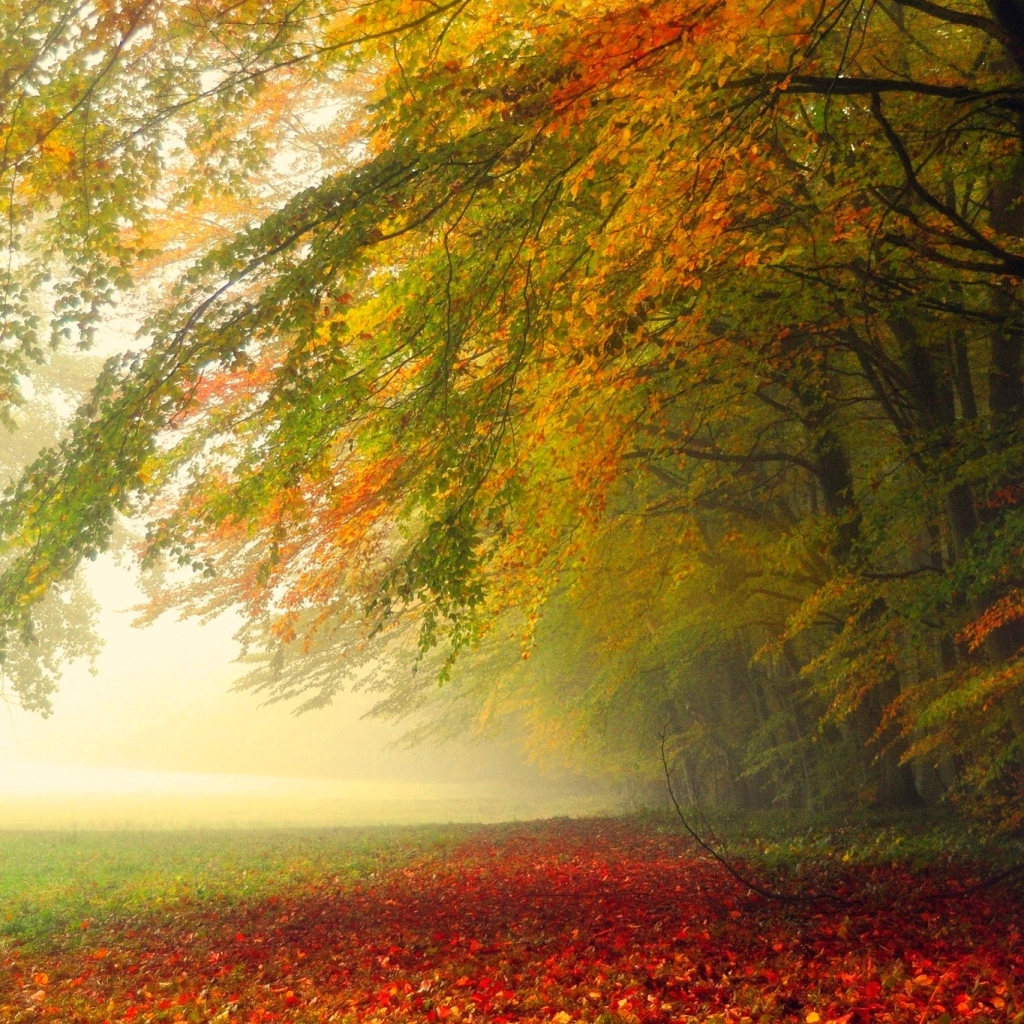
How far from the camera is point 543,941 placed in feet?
23.7

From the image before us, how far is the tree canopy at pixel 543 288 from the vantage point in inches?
233

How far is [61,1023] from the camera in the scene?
5727 millimetres

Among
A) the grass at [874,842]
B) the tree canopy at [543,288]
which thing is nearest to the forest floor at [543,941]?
the grass at [874,842]

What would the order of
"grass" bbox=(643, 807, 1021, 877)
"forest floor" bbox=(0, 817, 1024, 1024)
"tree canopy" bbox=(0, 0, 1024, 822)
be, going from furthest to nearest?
"grass" bbox=(643, 807, 1021, 877) → "tree canopy" bbox=(0, 0, 1024, 822) → "forest floor" bbox=(0, 817, 1024, 1024)

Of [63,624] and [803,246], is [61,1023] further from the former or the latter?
[63,624]

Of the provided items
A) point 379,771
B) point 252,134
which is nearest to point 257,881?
point 252,134

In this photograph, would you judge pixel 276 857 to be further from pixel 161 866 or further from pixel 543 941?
pixel 543 941

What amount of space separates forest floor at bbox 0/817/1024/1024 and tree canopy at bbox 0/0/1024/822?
2078 millimetres

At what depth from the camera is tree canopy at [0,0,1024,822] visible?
5.91 meters

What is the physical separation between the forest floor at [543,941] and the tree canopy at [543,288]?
208 centimetres

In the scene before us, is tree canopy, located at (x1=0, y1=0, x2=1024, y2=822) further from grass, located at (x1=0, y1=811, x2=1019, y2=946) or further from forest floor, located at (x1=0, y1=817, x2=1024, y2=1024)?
forest floor, located at (x1=0, y1=817, x2=1024, y2=1024)

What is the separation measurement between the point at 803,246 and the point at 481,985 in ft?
19.6

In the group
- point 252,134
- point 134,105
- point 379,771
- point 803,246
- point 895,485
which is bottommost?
point 379,771

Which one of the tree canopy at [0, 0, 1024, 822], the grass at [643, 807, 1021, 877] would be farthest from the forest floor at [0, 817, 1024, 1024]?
the tree canopy at [0, 0, 1024, 822]
